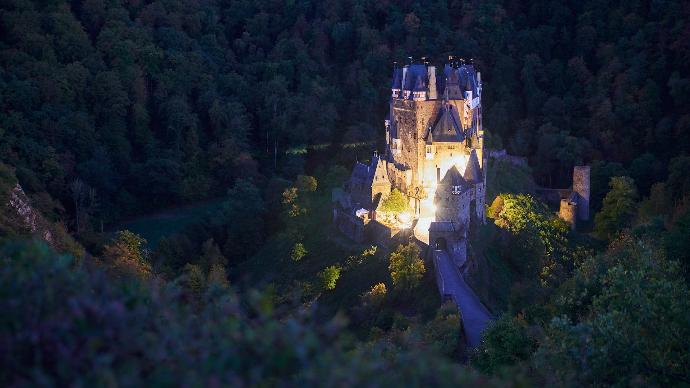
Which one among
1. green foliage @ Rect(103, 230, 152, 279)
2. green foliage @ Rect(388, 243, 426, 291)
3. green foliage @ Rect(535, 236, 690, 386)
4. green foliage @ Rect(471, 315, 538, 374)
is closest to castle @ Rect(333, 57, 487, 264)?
green foliage @ Rect(388, 243, 426, 291)

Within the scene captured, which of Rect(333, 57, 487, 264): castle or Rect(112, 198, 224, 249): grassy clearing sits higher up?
Rect(333, 57, 487, 264): castle

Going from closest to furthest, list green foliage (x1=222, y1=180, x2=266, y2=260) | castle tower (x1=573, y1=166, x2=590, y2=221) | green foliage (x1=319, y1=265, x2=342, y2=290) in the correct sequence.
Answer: green foliage (x1=319, y1=265, x2=342, y2=290), green foliage (x1=222, y1=180, x2=266, y2=260), castle tower (x1=573, y1=166, x2=590, y2=221)

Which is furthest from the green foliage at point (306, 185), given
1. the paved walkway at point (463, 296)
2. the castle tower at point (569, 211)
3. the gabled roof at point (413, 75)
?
the castle tower at point (569, 211)

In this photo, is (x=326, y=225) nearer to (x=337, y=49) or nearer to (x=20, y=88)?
(x=20, y=88)

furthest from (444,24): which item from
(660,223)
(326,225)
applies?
(660,223)

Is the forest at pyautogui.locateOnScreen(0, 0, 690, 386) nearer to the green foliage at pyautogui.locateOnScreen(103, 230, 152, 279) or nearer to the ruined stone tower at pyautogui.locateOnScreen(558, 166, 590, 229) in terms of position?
the green foliage at pyautogui.locateOnScreen(103, 230, 152, 279)

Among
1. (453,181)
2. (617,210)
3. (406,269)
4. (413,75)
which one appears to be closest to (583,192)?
(617,210)

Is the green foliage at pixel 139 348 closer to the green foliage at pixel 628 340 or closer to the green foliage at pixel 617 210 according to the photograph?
the green foliage at pixel 628 340
